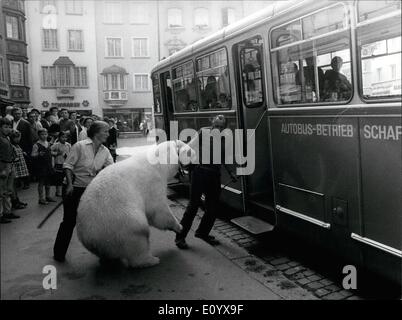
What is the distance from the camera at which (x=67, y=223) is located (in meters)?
5.07

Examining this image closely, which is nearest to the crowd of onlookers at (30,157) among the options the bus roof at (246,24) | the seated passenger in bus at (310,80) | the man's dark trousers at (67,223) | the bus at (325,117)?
the man's dark trousers at (67,223)

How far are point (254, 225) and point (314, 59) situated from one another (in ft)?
8.22

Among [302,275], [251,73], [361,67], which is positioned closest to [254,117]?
[251,73]

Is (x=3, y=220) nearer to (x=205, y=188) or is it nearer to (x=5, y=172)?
(x=5, y=172)

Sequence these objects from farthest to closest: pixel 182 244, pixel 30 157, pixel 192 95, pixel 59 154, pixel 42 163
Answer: pixel 30 157 → pixel 59 154 → pixel 42 163 → pixel 192 95 → pixel 182 244

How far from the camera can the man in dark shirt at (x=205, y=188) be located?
5.87 m

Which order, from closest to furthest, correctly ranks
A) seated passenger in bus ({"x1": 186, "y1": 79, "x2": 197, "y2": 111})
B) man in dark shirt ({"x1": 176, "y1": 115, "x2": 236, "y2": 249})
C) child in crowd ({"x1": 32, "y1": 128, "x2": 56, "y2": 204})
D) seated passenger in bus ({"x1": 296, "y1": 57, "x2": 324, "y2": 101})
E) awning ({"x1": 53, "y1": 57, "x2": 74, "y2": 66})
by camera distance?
seated passenger in bus ({"x1": 296, "y1": 57, "x2": 324, "y2": 101}), man in dark shirt ({"x1": 176, "y1": 115, "x2": 236, "y2": 249}), seated passenger in bus ({"x1": 186, "y1": 79, "x2": 197, "y2": 111}), child in crowd ({"x1": 32, "y1": 128, "x2": 56, "y2": 204}), awning ({"x1": 53, "y1": 57, "x2": 74, "y2": 66})

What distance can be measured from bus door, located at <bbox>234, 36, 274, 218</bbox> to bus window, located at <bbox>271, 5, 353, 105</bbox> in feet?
2.87

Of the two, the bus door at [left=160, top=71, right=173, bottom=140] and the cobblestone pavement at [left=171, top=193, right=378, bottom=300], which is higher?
the bus door at [left=160, top=71, right=173, bottom=140]

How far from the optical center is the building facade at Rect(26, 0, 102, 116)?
111ft

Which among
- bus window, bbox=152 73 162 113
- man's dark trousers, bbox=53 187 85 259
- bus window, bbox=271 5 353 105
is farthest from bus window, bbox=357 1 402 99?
bus window, bbox=152 73 162 113

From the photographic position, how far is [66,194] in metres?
5.01

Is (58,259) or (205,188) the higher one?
(205,188)

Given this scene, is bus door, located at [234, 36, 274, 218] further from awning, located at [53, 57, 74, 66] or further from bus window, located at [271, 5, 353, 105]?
awning, located at [53, 57, 74, 66]
